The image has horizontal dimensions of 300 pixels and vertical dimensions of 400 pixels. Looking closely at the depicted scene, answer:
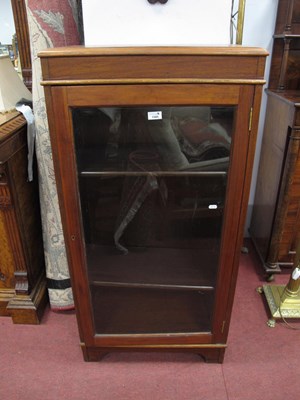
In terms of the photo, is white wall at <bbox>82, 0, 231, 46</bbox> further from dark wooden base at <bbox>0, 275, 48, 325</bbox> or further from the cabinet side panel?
dark wooden base at <bbox>0, 275, 48, 325</bbox>

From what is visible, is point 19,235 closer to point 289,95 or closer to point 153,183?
point 153,183

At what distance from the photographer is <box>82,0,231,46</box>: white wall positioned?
2.73 ft

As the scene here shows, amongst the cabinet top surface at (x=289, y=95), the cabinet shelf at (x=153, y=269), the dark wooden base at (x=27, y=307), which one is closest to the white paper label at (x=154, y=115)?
the cabinet shelf at (x=153, y=269)

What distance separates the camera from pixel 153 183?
101 centimetres

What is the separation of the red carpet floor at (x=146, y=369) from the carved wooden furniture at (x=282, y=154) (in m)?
0.35

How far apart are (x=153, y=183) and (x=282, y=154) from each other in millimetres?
657

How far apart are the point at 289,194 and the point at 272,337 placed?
0.58m

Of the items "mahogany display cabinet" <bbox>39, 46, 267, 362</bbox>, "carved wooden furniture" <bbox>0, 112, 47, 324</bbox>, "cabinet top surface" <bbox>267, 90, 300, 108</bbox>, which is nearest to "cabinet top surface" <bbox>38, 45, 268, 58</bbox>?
"mahogany display cabinet" <bbox>39, 46, 267, 362</bbox>

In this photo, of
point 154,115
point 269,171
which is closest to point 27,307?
point 154,115

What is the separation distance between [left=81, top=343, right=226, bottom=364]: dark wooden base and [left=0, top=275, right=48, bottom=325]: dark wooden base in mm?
297

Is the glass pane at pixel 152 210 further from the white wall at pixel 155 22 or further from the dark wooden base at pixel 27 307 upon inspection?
the dark wooden base at pixel 27 307

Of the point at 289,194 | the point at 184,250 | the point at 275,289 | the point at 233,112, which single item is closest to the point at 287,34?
the point at 289,194

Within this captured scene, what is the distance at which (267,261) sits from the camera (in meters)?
1.54

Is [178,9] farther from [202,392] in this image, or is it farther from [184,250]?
[202,392]
